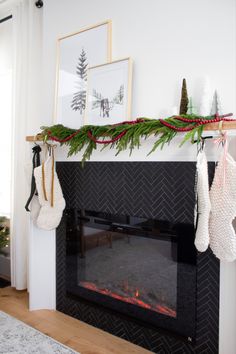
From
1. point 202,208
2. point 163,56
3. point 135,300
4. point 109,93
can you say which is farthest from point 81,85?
point 135,300

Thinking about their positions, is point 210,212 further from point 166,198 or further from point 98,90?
point 98,90

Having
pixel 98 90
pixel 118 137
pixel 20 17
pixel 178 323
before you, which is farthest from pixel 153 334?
pixel 20 17

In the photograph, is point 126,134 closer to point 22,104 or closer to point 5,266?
point 22,104

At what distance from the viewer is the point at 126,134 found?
175 centimetres

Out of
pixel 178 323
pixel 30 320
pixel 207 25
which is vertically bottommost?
pixel 30 320

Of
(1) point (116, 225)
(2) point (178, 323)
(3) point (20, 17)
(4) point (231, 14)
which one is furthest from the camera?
(3) point (20, 17)

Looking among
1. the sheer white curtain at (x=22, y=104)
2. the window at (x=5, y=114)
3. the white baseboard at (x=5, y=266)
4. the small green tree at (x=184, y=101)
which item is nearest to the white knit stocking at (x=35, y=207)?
the sheer white curtain at (x=22, y=104)

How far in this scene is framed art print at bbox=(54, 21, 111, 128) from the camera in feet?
7.04

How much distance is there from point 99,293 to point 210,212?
1.07 metres

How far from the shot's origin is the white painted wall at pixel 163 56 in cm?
165

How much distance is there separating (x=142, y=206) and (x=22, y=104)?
158 centimetres

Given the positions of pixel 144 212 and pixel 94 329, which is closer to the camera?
pixel 144 212

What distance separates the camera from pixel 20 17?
2.76 m

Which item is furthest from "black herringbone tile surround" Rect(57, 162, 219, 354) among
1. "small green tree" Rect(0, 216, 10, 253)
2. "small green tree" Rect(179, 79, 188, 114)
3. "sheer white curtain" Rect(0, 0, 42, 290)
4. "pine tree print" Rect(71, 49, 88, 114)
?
"small green tree" Rect(0, 216, 10, 253)
